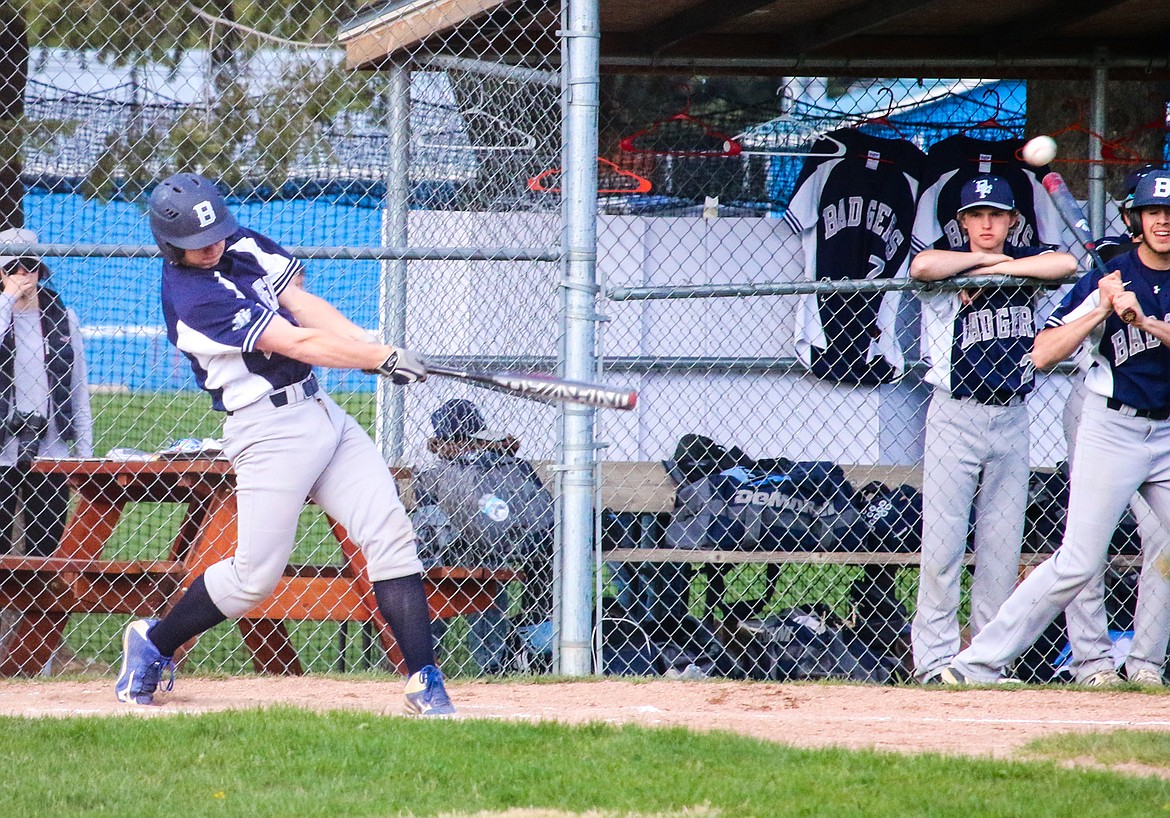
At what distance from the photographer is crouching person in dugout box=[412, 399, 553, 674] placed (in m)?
5.79

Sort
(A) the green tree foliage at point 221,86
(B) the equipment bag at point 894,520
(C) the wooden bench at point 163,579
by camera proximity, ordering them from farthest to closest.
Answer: (A) the green tree foliage at point 221,86 → (B) the equipment bag at point 894,520 → (C) the wooden bench at point 163,579

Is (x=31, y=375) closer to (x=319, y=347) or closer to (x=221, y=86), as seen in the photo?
(x=319, y=347)

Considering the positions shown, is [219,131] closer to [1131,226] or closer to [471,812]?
[1131,226]

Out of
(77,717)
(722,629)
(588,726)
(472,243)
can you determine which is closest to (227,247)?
(77,717)

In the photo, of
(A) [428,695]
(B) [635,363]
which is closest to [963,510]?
(B) [635,363]

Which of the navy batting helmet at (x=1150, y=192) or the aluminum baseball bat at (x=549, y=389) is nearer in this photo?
the aluminum baseball bat at (x=549, y=389)

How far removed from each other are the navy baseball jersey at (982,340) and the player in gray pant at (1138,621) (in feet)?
1.07

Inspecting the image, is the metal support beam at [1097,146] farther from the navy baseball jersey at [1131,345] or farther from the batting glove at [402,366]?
the batting glove at [402,366]

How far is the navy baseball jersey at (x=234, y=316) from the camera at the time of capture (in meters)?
4.23

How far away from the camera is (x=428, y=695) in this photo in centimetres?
444

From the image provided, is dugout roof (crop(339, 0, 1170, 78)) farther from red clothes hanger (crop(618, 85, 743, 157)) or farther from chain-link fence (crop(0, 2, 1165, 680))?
red clothes hanger (crop(618, 85, 743, 157))

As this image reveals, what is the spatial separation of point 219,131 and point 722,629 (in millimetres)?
5405

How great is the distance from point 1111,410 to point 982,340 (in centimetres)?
66

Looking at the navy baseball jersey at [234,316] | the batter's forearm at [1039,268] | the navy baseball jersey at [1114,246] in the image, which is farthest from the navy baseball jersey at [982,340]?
the navy baseball jersey at [234,316]
